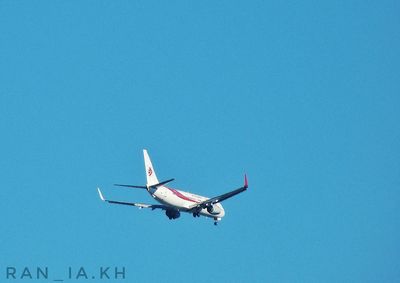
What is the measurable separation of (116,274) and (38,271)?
9.68m

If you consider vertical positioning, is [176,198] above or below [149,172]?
below

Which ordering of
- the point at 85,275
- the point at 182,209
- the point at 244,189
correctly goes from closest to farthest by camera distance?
1. the point at 85,275
2. the point at 244,189
3. the point at 182,209

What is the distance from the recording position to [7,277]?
10675 centimetres

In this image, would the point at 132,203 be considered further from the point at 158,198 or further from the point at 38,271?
the point at 38,271

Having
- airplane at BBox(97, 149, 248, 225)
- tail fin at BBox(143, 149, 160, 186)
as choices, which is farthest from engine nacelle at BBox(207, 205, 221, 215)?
tail fin at BBox(143, 149, 160, 186)

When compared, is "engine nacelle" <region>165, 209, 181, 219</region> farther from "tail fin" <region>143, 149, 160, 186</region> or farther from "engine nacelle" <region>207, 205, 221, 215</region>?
"tail fin" <region>143, 149, 160, 186</region>

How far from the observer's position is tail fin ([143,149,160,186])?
13862cm

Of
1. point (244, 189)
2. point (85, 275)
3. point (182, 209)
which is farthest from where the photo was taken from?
point (182, 209)

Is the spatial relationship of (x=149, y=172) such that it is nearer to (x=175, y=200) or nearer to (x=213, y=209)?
(x=175, y=200)

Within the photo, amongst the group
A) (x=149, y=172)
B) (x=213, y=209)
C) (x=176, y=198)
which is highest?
(x=149, y=172)

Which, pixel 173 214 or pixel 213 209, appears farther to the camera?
pixel 213 209

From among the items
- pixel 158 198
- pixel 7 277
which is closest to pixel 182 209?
pixel 158 198

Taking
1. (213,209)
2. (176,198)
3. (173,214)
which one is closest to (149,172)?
(176,198)

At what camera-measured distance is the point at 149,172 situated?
140000 millimetres
